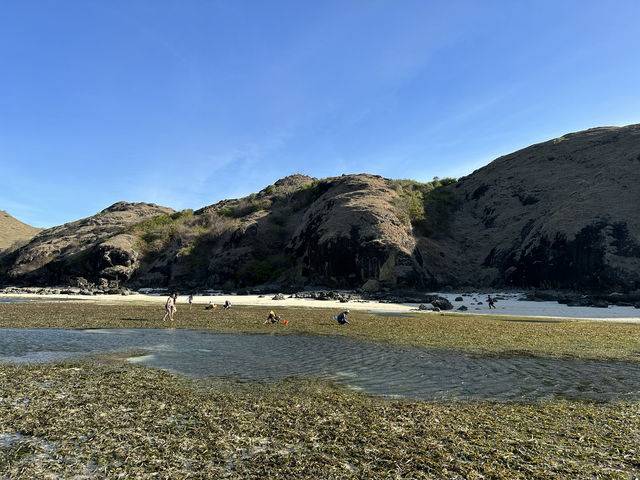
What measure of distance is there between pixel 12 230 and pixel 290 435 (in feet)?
754

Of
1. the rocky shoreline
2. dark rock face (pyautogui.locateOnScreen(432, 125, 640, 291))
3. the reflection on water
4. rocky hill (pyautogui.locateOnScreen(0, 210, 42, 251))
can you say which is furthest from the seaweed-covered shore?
rocky hill (pyautogui.locateOnScreen(0, 210, 42, 251))

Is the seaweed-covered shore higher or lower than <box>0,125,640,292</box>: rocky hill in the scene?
lower

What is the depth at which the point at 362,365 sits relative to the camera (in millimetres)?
14070

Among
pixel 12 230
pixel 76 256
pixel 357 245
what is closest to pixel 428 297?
pixel 357 245

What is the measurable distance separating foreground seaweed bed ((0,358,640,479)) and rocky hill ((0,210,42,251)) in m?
192

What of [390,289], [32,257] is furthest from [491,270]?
[32,257]

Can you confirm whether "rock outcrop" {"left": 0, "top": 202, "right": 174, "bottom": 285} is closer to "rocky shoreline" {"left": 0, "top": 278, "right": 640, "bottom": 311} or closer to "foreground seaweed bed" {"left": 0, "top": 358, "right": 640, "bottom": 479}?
"rocky shoreline" {"left": 0, "top": 278, "right": 640, "bottom": 311}

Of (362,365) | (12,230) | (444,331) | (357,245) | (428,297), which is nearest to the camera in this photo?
(362,365)

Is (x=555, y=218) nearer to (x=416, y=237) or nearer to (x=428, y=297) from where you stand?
(x=416, y=237)

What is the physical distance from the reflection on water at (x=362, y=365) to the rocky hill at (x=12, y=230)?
18194cm

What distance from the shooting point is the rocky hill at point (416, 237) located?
59094mm

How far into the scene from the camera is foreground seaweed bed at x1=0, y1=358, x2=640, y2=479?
19.4 ft

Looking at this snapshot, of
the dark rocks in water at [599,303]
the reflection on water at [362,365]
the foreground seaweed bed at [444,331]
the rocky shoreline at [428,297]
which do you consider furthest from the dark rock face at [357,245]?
the reflection on water at [362,365]

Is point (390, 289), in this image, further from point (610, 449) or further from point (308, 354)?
point (610, 449)
